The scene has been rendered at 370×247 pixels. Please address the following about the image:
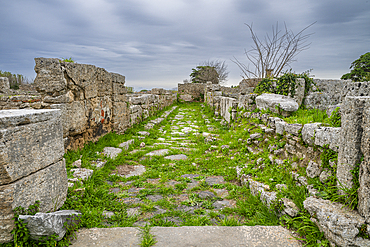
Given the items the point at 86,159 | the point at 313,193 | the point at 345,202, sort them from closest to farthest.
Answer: the point at 345,202, the point at 313,193, the point at 86,159

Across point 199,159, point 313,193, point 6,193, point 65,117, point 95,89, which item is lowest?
point 199,159

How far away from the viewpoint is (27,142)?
7.61ft

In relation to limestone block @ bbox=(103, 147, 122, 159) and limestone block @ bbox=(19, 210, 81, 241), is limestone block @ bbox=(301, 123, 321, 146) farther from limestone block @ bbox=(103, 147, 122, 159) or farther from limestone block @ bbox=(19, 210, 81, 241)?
limestone block @ bbox=(103, 147, 122, 159)

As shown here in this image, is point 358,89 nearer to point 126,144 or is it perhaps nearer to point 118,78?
point 126,144

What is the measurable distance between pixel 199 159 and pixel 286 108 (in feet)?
7.95

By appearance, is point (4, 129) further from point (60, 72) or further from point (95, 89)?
point (95, 89)

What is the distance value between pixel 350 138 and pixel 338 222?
878 mm

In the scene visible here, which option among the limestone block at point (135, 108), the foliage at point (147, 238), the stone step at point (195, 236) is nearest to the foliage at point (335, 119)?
the stone step at point (195, 236)

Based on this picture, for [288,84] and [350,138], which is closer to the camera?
[350,138]

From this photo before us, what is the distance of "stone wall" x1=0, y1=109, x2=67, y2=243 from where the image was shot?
2080 mm

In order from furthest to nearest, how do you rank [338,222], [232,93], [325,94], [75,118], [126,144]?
1. [232,93]
2. [325,94]
3. [126,144]
4. [75,118]
5. [338,222]

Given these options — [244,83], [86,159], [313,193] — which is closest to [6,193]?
[86,159]

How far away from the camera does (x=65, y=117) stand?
14.3 feet

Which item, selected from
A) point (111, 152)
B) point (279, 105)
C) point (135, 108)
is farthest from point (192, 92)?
point (111, 152)
